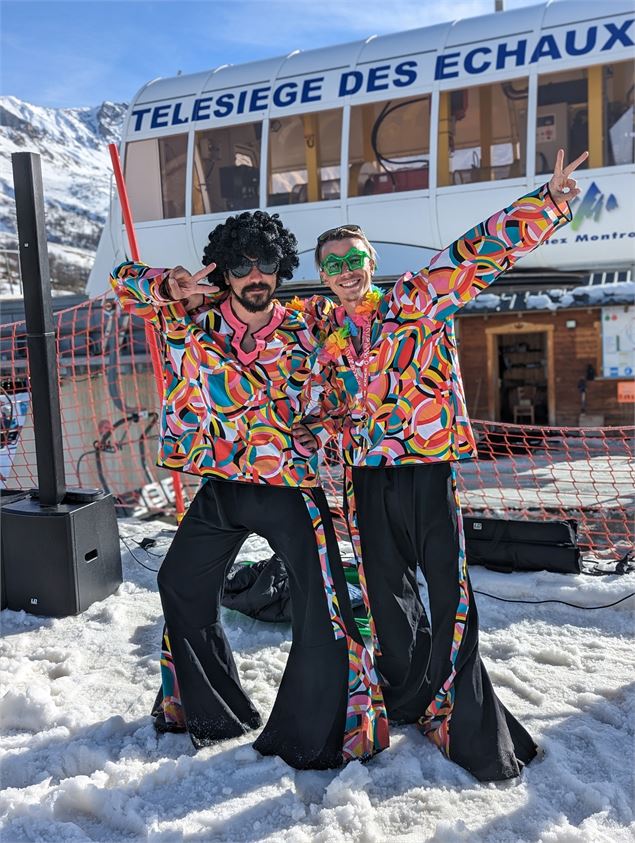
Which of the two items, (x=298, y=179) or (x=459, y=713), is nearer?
(x=459, y=713)

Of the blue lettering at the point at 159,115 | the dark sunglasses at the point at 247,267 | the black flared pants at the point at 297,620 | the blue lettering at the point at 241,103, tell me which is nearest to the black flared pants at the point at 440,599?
the black flared pants at the point at 297,620

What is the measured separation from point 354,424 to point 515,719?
3.31 ft

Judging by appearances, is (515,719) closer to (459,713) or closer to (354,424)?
(459,713)

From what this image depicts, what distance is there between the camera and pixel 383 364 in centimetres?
203

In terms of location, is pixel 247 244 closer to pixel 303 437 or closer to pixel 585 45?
pixel 303 437

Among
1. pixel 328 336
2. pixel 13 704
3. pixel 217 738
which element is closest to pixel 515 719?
pixel 217 738

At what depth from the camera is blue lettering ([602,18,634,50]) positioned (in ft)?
23.4

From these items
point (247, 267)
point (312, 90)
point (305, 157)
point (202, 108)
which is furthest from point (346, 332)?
point (202, 108)

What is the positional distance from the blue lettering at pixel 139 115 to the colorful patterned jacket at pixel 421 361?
836cm

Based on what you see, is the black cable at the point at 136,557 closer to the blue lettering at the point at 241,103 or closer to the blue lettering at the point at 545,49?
the blue lettering at the point at 241,103

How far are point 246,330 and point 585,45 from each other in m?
7.10

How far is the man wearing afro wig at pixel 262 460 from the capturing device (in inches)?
80.3

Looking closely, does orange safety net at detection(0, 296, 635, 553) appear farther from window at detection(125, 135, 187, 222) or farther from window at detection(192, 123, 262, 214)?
window at detection(192, 123, 262, 214)

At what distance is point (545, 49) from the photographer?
7.45 meters
